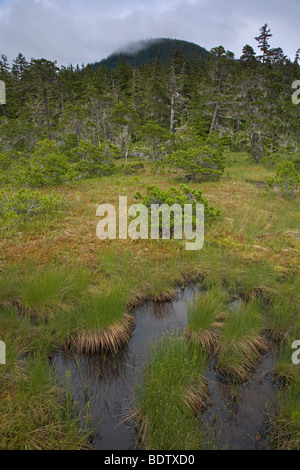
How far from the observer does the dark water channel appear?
12.0ft

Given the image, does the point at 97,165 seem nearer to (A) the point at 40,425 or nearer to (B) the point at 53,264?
(B) the point at 53,264

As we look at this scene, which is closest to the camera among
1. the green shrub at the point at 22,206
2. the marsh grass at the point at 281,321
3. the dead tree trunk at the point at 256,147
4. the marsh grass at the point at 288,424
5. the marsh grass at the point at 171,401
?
the marsh grass at the point at 171,401

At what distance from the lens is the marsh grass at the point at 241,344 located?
185 inches

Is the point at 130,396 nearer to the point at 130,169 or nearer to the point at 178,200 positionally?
the point at 178,200

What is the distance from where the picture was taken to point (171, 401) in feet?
11.8

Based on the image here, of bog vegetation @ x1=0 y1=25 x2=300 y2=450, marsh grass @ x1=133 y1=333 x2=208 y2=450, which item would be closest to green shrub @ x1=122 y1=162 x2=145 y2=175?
bog vegetation @ x1=0 y1=25 x2=300 y2=450

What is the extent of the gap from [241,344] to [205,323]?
729 mm

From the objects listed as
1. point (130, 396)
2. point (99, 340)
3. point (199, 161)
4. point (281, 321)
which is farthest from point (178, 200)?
point (199, 161)

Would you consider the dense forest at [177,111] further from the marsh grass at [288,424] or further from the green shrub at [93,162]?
the marsh grass at [288,424]

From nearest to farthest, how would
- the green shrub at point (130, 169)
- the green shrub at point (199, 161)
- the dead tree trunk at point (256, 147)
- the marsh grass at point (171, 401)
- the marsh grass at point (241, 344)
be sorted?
1. the marsh grass at point (171, 401)
2. the marsh grass at point (241, 344)
3. the green shrub at point (199, 161)
4. the green shrub at point (130, 169)
5. the dead tree trunk at point (256, 147)

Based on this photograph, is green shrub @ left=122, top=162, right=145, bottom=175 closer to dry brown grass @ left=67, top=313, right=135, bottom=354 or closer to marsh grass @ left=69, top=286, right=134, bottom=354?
marsh grass @ left=69, top=286, right=134, bottom=354

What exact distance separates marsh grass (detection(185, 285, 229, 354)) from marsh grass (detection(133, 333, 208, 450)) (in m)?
0.77

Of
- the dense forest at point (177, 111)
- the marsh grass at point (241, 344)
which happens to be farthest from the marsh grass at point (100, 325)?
the dense forest at point (177, 111)

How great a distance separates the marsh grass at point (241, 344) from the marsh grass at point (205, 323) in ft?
0.73
